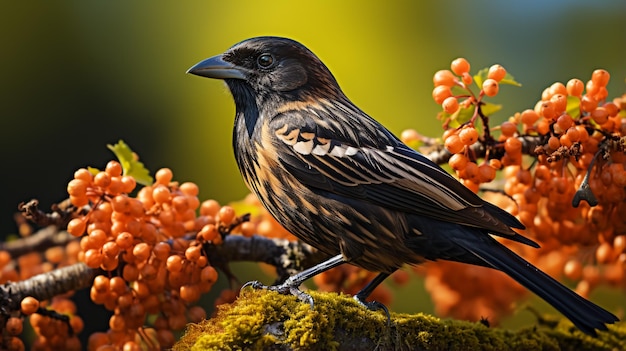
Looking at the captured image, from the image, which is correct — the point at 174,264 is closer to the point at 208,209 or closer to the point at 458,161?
the point at 208,209

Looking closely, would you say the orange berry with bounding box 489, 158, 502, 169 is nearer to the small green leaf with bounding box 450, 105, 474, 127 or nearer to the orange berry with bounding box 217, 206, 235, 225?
the small green leaf with bounding box 450, 105, 474, 127

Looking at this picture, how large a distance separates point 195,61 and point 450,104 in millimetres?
3076

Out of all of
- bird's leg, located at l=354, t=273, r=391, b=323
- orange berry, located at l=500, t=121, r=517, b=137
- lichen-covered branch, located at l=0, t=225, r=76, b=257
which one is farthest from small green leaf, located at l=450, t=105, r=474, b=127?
lichen-covered branch, located at l=0, t=225, r=76, b=257

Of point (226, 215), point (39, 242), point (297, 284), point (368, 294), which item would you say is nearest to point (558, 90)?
point (368, 294)

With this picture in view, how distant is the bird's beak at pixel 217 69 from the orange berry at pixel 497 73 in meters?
0.85

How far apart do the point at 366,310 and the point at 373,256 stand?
0.34 m

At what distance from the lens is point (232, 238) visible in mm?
2795

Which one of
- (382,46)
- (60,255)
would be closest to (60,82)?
(382,46)

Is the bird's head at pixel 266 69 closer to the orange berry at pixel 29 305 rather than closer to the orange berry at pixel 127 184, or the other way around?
the orange berry at pixel 127 184

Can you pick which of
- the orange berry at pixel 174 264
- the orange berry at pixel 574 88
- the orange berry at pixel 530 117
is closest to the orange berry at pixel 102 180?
the orange berry at pixel 174 264

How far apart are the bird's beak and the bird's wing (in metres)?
0.26

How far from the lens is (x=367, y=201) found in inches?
103

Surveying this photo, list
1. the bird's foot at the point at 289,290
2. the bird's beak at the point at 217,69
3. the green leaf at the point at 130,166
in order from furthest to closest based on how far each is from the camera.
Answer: the bird's beak at the point at 217,69
the green leaf at the point at 130,166
the bird's foot at the point at 289,290

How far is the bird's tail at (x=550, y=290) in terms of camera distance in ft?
7.72
